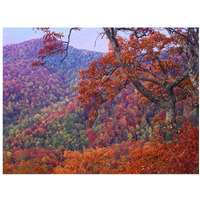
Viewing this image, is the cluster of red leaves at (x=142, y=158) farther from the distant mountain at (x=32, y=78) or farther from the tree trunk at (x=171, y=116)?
the distant mountain at (x=32, y=78)

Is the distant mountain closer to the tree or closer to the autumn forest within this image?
the autumn forest

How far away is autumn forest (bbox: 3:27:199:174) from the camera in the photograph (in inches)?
119

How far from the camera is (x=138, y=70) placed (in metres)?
3.16

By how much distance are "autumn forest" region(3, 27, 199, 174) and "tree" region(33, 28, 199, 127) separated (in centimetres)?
1

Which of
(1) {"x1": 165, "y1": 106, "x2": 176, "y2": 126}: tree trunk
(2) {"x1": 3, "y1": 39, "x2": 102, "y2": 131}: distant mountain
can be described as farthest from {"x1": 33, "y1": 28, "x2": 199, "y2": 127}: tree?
(2) {"x1": 3, "y1": 39, "x2": 102, "y2": 131}: distant mountain

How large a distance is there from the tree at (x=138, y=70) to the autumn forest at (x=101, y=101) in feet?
0.05

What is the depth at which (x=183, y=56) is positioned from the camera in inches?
122

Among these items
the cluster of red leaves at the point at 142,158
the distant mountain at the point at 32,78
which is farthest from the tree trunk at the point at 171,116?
the distant mountain at the point at 32,78

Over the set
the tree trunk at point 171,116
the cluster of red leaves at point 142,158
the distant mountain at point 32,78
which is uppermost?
the distant mountain at point 32,78

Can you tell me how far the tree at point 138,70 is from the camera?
3109 millimetres

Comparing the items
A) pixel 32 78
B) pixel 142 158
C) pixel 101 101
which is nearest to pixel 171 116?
pixel 142 158

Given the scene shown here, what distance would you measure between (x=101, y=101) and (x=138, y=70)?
74cm

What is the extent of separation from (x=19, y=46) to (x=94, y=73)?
1.23 meters
